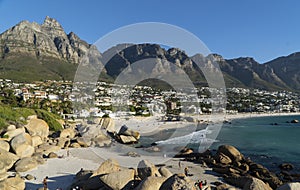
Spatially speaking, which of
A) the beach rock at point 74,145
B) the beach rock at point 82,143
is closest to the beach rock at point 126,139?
the beach rock at point 82,143

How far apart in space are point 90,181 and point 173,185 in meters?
4.08

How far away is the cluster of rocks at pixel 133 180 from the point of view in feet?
23.7

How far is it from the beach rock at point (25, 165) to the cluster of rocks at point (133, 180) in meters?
3.63

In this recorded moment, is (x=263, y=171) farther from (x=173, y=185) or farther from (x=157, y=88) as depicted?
(x=157, y=88)

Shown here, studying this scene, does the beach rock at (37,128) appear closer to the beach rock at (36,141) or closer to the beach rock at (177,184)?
the beach rock at (36,141)

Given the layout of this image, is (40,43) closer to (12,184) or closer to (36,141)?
(36,141)

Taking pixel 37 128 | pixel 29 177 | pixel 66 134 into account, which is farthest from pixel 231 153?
pixel 37 128

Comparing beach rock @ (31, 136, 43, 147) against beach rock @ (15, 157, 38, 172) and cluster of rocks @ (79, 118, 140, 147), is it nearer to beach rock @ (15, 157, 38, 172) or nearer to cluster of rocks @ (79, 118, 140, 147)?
cluster of rocks @ (79, 118, 140, 147)

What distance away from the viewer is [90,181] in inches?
385

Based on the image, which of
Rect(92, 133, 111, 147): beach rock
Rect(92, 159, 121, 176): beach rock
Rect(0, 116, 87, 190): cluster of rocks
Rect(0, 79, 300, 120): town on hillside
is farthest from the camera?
Rect(0, 79, 300, 120): town on hillside

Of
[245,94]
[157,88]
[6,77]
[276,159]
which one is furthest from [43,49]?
[276,159]

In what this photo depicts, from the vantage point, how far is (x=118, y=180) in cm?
872

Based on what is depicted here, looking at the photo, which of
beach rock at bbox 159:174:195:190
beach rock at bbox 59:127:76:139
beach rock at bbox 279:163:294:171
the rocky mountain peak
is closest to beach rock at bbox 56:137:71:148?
beach rock at bbox 59:127:76:139

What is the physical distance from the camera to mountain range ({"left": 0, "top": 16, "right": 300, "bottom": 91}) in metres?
91.4
